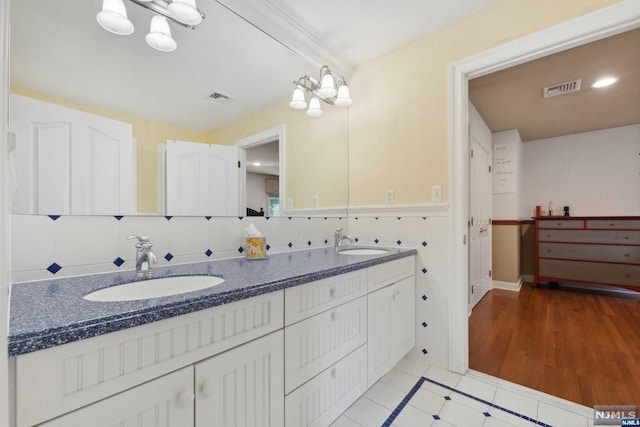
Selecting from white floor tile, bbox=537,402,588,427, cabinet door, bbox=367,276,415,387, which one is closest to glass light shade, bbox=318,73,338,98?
cabinet door, bbox=367,276,415,387

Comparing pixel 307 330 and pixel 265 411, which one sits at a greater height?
pixel 307 330

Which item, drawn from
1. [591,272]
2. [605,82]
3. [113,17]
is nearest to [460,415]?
[113,17]

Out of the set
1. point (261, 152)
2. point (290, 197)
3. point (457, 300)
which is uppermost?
point (261, 152)

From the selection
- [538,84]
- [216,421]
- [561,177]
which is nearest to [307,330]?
[216,421]

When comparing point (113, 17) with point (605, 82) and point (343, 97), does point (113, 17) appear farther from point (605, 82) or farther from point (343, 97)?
point (605, 82)

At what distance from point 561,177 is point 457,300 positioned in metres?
3.89

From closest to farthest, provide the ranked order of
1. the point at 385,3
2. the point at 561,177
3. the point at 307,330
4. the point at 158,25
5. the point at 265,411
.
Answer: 1. the point at 265,411
2. the point at 307,330
3. the point at 158,25
4. the point at 385,3
5. the point at 561,177

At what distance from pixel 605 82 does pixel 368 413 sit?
3.39m

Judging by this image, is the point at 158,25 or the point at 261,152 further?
the point at 261,152

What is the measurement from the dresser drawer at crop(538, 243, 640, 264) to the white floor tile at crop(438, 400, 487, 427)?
340 centimetres

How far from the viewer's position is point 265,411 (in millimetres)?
952

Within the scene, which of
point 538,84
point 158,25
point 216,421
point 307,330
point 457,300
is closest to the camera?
point 216,421

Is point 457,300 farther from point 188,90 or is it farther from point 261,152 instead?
point 188,90

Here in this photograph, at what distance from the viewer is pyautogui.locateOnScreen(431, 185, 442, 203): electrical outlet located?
→ 1.87 meters
